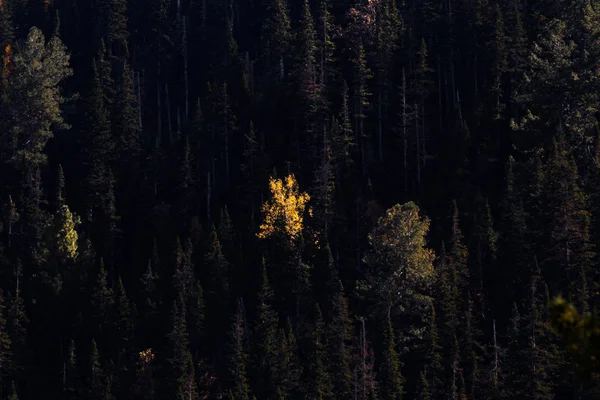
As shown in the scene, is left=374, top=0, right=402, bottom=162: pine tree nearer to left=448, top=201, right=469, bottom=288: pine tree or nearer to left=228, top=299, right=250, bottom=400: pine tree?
left=448, top=201, right=469, bottom=288: pine tree

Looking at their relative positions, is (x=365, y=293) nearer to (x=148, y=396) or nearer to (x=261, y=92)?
(x=148, y=396)

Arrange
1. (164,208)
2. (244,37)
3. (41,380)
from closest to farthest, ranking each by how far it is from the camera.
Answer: (41,380), (164,208), (244,37)

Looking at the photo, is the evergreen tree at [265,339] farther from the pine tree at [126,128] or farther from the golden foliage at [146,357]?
the pine tree at [126,128]

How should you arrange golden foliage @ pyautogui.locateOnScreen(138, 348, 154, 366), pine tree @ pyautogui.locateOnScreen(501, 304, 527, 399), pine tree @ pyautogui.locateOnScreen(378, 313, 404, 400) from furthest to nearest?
1. golden foliage @ pyautogui.locateOnScreen(138, 348, 154, 366)
2. pine tree @ pyautogui.locateOnScreen(378, 313, 404, 400)
3. pine tree @ pyautogui.locateOnScreen(501, 304, 527, 399)

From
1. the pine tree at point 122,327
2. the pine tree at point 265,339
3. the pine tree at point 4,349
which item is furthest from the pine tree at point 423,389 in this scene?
the pine tree at point 4,349

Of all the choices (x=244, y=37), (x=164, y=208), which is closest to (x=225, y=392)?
(x=164, y=208)

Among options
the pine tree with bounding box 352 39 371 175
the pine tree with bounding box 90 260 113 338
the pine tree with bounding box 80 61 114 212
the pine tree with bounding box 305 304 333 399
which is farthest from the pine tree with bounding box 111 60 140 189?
the pine tree with bounding box 305 304 333 399
